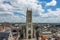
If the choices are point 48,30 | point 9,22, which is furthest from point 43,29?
point 9,22

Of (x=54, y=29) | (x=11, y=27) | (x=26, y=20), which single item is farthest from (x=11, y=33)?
(x=54, y=29)

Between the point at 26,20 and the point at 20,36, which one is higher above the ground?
the point at 26,20

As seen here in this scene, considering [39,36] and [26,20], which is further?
[26,20]

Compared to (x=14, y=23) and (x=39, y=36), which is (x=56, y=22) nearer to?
(x=39, y=36)

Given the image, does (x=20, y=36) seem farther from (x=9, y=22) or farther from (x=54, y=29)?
(x=54, y=29)

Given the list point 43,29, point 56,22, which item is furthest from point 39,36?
point 56,22

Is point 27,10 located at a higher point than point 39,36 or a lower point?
higher

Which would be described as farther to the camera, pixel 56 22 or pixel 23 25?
pixel 23 25

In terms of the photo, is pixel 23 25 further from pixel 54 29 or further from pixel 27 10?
pixel 54 29
